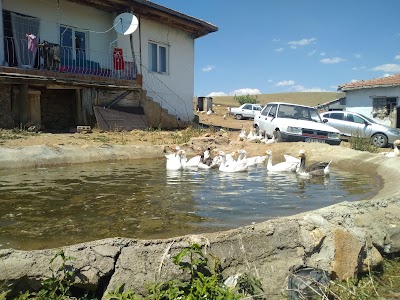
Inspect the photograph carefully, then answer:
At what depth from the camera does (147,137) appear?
14.9m

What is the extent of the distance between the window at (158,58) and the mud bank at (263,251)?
17.9 metres

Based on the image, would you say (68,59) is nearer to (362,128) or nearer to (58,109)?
(58,109)

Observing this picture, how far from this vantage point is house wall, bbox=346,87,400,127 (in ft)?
84.1

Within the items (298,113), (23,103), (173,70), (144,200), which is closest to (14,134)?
(23,103)

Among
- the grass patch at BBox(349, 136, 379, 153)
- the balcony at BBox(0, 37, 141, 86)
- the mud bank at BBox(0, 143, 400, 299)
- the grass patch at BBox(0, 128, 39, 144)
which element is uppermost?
the balcony at BBox(0, 37, 141, 86)

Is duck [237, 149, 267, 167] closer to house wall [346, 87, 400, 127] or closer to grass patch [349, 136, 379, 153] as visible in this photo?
grass patch [349, 136, 379, 153]

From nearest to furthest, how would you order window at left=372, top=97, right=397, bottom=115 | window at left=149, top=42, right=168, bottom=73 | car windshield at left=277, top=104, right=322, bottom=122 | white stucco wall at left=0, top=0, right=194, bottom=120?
car windshield at left=277, top=104, right=322, bottom=122 < white stucco wall at left=0, top=0, right=194, bottom=120 < window at left=149, top=42, right=168, bottom=73 < window at left=372, top=97, right=397, bottom=115

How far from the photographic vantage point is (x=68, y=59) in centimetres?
1612

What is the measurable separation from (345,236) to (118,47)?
17.0 meters

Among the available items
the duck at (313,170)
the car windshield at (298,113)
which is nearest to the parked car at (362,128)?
the car windshield at (298,113)

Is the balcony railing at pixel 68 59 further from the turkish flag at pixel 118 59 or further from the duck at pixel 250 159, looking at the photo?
the duck at pixel 250 159

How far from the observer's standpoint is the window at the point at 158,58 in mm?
20453

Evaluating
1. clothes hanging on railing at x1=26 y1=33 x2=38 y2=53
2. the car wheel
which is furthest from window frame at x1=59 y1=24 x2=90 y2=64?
the car wheel

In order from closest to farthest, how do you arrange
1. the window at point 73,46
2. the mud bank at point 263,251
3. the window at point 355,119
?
the mud bank at point 263,251 < the window at point 73,46 < the window at point 355,119
